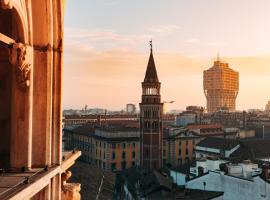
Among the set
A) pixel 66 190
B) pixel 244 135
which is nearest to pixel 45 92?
pixel 66 190

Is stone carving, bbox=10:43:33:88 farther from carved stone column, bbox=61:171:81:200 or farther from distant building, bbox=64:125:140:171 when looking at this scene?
distant building, bbox=64:125:140:171

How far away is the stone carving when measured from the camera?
12.4 feet

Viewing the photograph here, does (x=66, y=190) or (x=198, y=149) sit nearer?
(x=66, y=190)

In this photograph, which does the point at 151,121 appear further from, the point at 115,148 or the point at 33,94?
the point at 33,94

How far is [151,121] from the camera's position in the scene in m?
62.5

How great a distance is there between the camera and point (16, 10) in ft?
12.3

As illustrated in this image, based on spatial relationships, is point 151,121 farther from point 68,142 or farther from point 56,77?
point 56,77

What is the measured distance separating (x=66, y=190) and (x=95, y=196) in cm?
2044

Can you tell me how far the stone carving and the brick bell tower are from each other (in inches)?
2286

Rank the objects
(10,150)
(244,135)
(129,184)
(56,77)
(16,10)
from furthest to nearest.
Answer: (244,135) → (129,184) → (56,77) → (10,150) → (16,10)

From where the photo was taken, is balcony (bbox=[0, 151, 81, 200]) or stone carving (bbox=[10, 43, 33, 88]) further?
stone carving (bbox=[10, 43, 33, 88])

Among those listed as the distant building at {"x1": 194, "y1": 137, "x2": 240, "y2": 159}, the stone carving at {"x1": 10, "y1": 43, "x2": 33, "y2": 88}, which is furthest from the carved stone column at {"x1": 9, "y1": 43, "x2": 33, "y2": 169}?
the distant building at {"x1": 194, "y1": 137, "x2": 240, "y2": 159}

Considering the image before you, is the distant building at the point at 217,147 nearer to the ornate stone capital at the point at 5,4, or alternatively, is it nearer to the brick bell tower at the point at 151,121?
the brick bell tower at the point at 151,121

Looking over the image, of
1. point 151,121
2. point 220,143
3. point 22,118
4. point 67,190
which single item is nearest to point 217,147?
point 220,143
